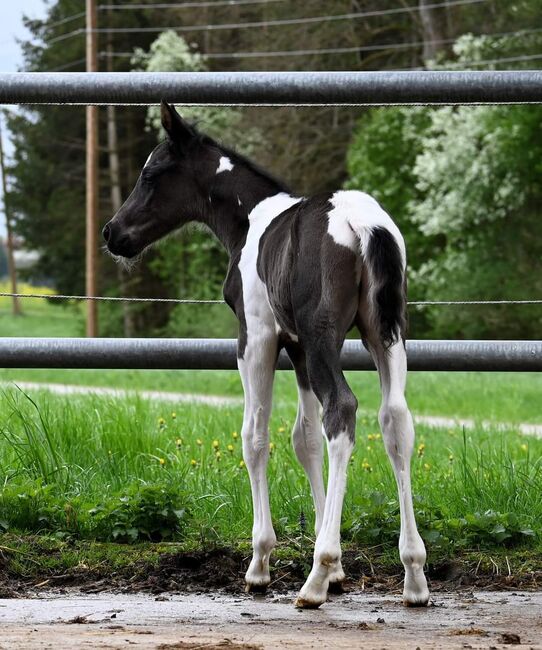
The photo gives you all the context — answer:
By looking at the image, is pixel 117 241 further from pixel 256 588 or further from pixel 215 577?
pixel 256 588

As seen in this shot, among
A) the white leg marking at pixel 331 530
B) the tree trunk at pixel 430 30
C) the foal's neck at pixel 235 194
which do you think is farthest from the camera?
the tree trunk at pixel 430 30

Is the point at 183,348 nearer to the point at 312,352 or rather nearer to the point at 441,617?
the point at 312,352

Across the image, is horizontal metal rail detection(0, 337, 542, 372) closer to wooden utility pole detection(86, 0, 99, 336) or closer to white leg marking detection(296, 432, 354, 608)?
white leg marking detection(296, 432, 354, 608)

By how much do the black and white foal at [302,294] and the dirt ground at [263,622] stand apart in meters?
0.14

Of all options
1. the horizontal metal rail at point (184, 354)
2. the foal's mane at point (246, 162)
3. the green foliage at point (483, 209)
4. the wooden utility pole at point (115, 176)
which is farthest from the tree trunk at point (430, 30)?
the horizontal metal rail at point (184, 354)

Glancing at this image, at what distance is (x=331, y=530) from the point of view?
3.91 m

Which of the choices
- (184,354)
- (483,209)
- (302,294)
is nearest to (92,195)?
(483,209)

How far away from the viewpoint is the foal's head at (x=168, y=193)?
482cm

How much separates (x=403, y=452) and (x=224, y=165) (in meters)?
1.38

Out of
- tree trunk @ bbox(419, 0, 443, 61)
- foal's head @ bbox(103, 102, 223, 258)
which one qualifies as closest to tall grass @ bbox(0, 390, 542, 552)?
foal's head @ bbox(103, 102, 223, 258)

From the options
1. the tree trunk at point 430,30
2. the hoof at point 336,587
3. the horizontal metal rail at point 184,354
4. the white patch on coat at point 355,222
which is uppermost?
the tree trunk at point 430,30

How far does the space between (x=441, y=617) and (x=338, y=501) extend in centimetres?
47

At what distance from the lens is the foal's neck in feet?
15.5

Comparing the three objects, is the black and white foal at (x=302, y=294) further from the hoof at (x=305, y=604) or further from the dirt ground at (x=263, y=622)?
the dirt ground at (x=263, y=622)
